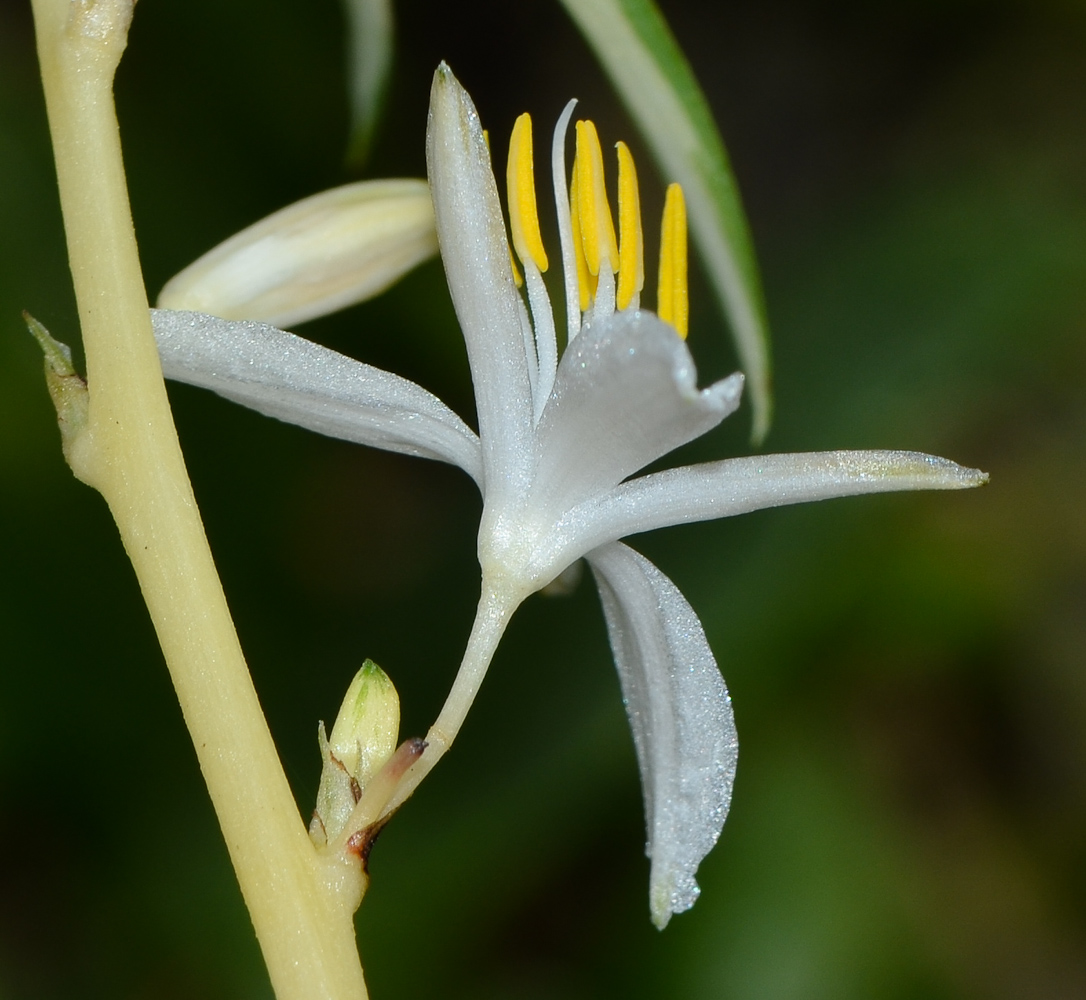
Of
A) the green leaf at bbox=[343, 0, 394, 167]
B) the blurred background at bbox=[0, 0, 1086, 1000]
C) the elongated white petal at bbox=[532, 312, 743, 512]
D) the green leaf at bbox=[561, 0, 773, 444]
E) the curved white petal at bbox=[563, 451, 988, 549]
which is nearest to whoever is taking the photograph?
the elongated white petal at bbox=[532, 312, 743, 512]

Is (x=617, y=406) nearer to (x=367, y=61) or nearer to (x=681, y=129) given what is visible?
(x=681, y=129)

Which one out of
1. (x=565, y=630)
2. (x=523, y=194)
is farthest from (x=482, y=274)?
(x=565, y=630)

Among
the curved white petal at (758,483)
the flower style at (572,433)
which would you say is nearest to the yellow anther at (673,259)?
the flower style at (572,433)

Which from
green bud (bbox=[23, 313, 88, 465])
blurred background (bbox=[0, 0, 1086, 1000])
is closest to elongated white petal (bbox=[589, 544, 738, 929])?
green bud (bbox=[23, 313, 88, 465])

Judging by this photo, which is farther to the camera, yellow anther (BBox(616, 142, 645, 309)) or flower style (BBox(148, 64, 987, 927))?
yellow anther (BBox(616, 142, 645, 309))

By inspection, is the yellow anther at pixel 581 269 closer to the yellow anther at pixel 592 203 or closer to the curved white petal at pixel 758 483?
the yellow anther at pixel 592 203

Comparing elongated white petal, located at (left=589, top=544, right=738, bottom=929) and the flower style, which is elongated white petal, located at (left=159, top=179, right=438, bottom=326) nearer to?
the flower style
